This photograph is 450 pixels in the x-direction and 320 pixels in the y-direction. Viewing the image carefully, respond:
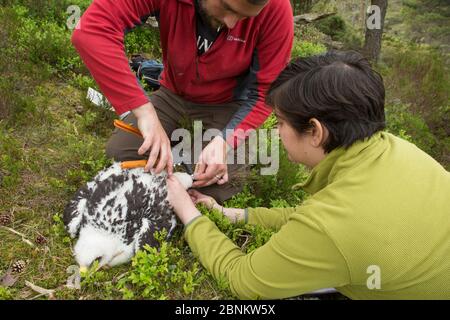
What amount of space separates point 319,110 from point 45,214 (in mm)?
2323

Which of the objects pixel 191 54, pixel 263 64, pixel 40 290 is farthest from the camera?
pixel 263 64

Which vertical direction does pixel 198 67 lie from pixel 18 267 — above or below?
above

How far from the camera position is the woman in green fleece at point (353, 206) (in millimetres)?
2139

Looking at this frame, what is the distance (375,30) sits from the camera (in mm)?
11102

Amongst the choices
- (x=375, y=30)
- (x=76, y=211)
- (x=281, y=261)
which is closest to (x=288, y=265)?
(x=281, y=261)

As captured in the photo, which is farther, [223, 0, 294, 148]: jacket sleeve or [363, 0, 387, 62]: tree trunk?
[363, 0, 387, 62]: tree trunk

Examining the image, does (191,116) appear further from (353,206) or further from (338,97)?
(353,206)

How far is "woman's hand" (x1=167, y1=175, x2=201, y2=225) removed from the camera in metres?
2.99

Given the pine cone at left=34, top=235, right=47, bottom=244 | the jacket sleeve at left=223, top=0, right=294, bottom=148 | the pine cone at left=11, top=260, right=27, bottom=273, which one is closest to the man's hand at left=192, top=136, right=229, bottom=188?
the jacket sleeve at left=223, top=0, right=294, bottom=148

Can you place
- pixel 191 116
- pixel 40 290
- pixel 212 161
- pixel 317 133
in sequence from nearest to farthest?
pixel 317 133 < pixel 40 290 < pixel 212 161 < pixel 191 116

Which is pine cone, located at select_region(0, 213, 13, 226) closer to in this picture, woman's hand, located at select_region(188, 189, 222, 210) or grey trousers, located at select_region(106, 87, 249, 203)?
grey trousers, located at select_region(106, 87, 249, 203)

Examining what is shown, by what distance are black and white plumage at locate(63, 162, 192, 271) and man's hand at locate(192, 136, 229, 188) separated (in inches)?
12.5

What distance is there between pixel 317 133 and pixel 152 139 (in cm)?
114

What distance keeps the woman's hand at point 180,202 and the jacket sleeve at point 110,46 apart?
0.64 meters
